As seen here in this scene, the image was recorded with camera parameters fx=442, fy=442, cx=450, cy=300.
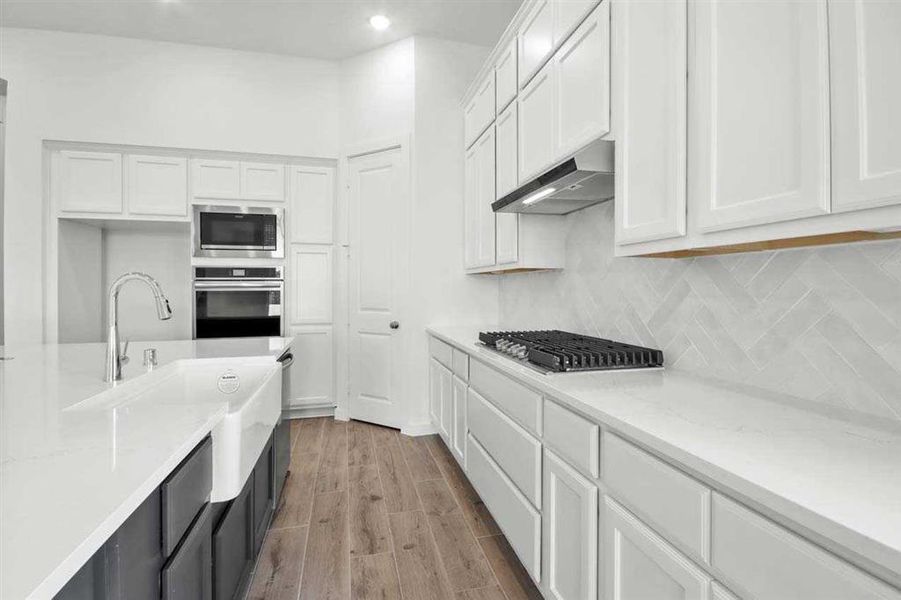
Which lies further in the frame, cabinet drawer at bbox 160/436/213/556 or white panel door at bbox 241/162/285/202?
white panel door at bbox 241/162/285/202

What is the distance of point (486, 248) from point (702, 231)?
1.93 metres

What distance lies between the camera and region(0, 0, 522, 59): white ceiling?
3.33 metres

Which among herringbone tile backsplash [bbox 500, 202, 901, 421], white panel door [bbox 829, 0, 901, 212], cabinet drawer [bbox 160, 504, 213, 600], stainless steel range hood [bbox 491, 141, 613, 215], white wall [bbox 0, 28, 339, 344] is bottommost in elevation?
cabinet drawer [bbox 160, 504, 213, 600]

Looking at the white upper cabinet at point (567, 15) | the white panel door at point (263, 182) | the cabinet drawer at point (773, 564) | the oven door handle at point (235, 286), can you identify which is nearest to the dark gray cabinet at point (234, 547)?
the cabinet drawer at point (773, 564)

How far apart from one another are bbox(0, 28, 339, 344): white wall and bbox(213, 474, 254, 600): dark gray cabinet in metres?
3.21

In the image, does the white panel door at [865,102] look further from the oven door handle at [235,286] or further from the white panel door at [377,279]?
the oven door handle at [235,286]

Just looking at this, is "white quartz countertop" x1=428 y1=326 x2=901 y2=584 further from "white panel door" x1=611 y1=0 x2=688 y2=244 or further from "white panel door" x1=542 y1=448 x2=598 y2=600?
"white panel door" x1=611 y1=0 x2=688 y2=244

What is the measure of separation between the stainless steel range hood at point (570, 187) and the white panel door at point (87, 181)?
3.42 m

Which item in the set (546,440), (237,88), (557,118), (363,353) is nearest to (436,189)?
(363,353)

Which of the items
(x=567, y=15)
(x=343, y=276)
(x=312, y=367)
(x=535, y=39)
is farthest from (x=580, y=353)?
(x=312, y=367)

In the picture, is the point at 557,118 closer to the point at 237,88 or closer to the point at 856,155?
the point at 856,155

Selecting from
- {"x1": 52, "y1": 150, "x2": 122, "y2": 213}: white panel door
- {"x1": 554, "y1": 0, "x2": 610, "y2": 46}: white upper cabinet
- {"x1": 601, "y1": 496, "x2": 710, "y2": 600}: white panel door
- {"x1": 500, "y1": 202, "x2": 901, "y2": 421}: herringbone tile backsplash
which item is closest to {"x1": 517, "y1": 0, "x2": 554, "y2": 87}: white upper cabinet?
{"x1": 554, "y1": 0, "x2": 610, "y2": 46}: white upper cabinet

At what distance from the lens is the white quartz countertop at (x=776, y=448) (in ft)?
2.09

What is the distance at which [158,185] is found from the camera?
3.85m
